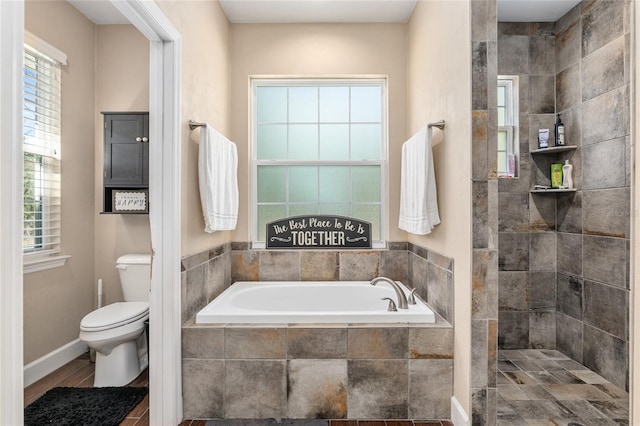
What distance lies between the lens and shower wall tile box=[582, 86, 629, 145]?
2.20 m

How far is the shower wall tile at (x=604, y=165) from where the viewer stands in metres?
2.21

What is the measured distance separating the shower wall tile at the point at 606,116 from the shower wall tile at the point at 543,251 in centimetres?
73

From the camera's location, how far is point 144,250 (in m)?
2.90

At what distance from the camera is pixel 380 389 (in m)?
1.92

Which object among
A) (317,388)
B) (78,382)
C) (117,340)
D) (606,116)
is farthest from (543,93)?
(78,382)

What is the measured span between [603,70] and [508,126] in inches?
25.6

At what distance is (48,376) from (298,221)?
79.4 inches

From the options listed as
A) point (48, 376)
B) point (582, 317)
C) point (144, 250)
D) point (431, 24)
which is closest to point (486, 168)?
point (431, 24)

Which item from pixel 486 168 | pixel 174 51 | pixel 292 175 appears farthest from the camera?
pixel 292 175

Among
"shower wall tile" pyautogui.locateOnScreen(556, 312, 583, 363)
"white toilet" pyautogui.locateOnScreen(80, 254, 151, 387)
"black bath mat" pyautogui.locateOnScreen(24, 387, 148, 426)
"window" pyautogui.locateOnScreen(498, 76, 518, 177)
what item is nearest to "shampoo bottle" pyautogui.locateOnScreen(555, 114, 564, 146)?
"window" pyautogui.locateOnScreen(498, 76, 518, 177)

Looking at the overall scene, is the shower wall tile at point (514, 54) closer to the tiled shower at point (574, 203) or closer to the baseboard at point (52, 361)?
the tiled shower at point (574, 203)

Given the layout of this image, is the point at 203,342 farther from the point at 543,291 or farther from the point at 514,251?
the point at 543,291

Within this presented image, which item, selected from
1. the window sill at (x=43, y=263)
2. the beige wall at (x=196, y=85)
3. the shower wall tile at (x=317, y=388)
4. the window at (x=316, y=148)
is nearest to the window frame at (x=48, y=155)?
the window sill at (x=43, y=263)

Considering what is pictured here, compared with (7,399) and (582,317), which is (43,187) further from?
(582,317)
